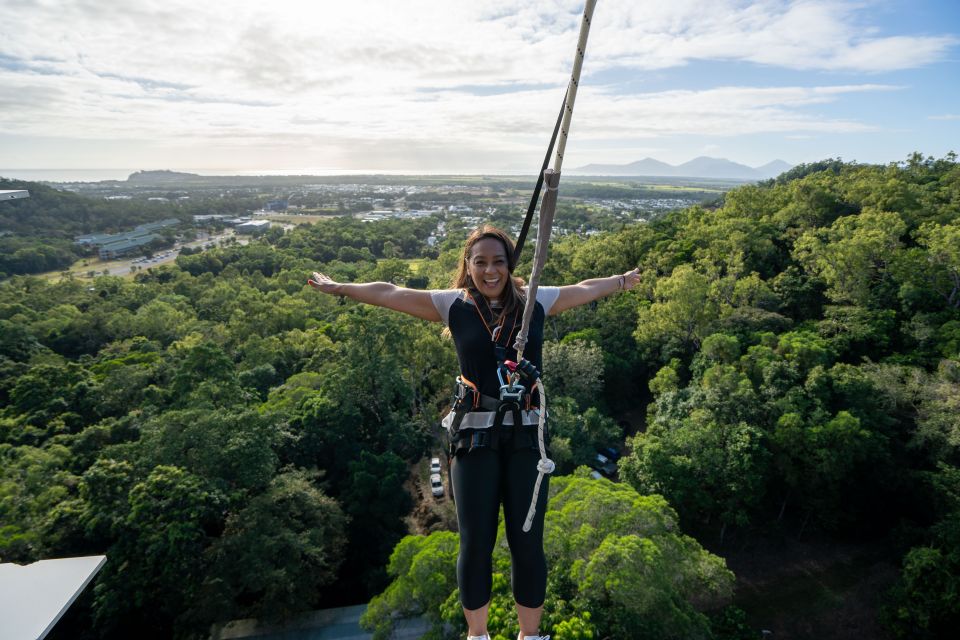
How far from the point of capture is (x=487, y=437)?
112 inches

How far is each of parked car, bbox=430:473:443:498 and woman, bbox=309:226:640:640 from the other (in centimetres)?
1523

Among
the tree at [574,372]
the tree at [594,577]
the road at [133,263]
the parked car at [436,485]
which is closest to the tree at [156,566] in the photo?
the tree at [594,577]

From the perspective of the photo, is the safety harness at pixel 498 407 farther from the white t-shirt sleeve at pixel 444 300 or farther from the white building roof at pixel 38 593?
the white building roof at pixel 38 593

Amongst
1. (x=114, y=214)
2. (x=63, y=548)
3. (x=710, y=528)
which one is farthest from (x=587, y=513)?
(x=114, y=214)

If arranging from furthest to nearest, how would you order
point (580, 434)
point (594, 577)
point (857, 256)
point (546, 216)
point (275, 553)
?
1. point (857, 256)
2. point (580, 434)
3. point (275, 553)
4. point (594, 577)
5. point (546, 216)

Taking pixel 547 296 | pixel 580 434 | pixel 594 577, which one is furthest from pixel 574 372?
pixel 547 296

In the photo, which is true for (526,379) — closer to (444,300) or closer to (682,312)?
(444,300)

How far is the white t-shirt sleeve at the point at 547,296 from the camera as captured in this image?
318 centimetres

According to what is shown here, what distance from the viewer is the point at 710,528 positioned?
16516 millimetres

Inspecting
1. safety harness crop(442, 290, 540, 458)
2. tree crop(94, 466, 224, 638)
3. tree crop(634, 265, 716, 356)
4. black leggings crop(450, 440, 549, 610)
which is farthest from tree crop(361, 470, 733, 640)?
tree crop(634, 265, 716, 356)

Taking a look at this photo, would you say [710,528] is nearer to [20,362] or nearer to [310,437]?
[310,437]

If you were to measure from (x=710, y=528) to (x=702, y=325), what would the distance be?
28.1ft

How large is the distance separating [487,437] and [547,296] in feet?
3.42

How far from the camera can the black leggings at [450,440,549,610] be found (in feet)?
9.21
